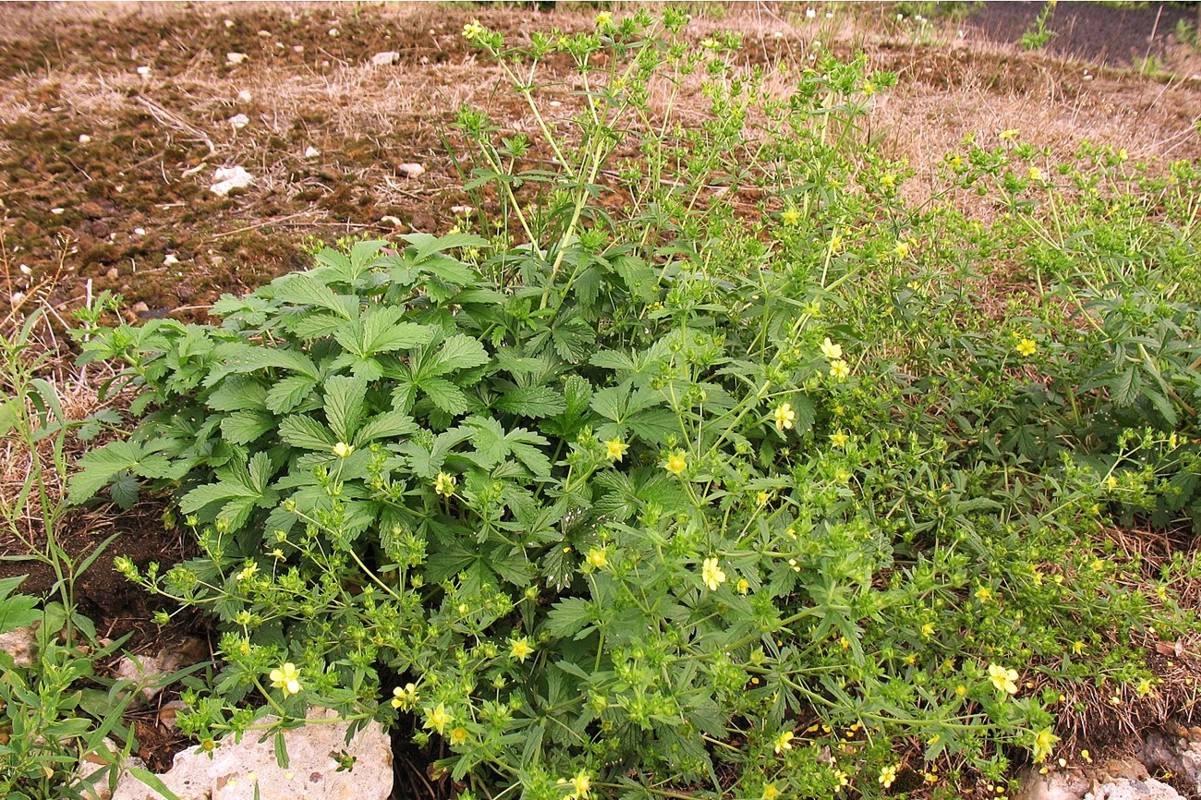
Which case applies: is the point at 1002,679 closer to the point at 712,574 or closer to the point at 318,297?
the point at 712,574

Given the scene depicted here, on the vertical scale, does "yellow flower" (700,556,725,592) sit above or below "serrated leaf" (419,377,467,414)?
below

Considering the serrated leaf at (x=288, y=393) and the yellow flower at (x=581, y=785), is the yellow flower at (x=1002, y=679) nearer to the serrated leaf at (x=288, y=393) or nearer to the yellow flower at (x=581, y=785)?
the yellow flower at (x=581, y=785)

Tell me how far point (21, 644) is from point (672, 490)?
1628 millimetres

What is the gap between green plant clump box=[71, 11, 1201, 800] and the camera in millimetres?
1682

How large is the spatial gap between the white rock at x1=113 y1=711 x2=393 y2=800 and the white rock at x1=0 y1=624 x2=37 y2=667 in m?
0.48

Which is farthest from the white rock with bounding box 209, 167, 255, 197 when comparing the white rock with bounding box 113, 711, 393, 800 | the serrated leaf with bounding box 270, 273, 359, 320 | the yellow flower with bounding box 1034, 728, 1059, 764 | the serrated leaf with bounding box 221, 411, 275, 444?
the yellow flower with bounding box 1034, 728, 1059, 764

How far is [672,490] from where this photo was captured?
6.37ft

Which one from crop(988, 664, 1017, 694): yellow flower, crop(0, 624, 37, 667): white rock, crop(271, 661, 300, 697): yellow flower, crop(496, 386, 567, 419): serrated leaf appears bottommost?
crop(0, 624, 37, 667): white rock

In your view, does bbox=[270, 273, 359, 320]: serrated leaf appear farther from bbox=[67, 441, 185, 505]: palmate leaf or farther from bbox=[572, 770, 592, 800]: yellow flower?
bbox=[572, 770, 592, 800]: yellow flower

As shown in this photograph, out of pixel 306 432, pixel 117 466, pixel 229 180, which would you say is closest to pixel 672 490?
pixel 306 432

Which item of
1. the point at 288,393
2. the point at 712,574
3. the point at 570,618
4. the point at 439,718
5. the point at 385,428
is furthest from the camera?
the point at 288,393

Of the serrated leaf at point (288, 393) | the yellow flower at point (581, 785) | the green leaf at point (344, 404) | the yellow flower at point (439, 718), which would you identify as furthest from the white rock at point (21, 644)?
the yellow flower at point (581, 785)

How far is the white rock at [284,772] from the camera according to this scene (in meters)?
1.79

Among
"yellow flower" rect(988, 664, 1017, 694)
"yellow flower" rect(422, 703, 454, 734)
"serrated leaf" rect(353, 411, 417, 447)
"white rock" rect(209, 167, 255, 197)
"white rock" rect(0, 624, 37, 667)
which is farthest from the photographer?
"white rock" rect(209, 167, 255, 197)
